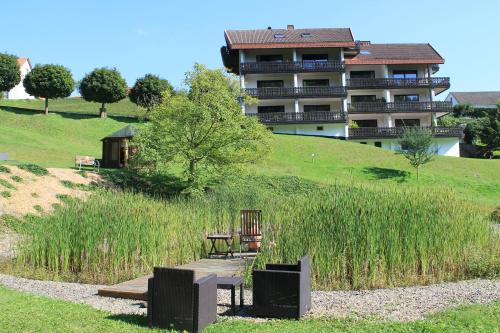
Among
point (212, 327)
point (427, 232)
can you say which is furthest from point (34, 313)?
point (427, 232)

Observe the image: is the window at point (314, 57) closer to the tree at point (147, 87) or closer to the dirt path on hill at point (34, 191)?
the tree at point (147, 87)

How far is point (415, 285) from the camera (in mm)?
7434

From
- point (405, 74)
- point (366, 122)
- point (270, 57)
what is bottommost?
point (366, 122)

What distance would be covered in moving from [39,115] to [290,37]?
73.5ft

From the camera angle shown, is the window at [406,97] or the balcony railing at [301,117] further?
the window at [406,97]

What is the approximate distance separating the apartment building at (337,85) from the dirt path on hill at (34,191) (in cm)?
2215

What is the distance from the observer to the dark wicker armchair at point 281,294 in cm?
571

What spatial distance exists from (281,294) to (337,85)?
3880cm

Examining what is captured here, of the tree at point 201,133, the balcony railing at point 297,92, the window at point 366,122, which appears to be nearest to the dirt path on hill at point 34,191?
the tree at point 201,133

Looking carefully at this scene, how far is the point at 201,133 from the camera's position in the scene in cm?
1973

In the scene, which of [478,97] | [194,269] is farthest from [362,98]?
[478,97]

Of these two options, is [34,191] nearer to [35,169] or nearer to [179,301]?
[35,169]

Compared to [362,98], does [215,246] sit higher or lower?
lower

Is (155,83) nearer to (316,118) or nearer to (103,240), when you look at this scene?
(316,118)
